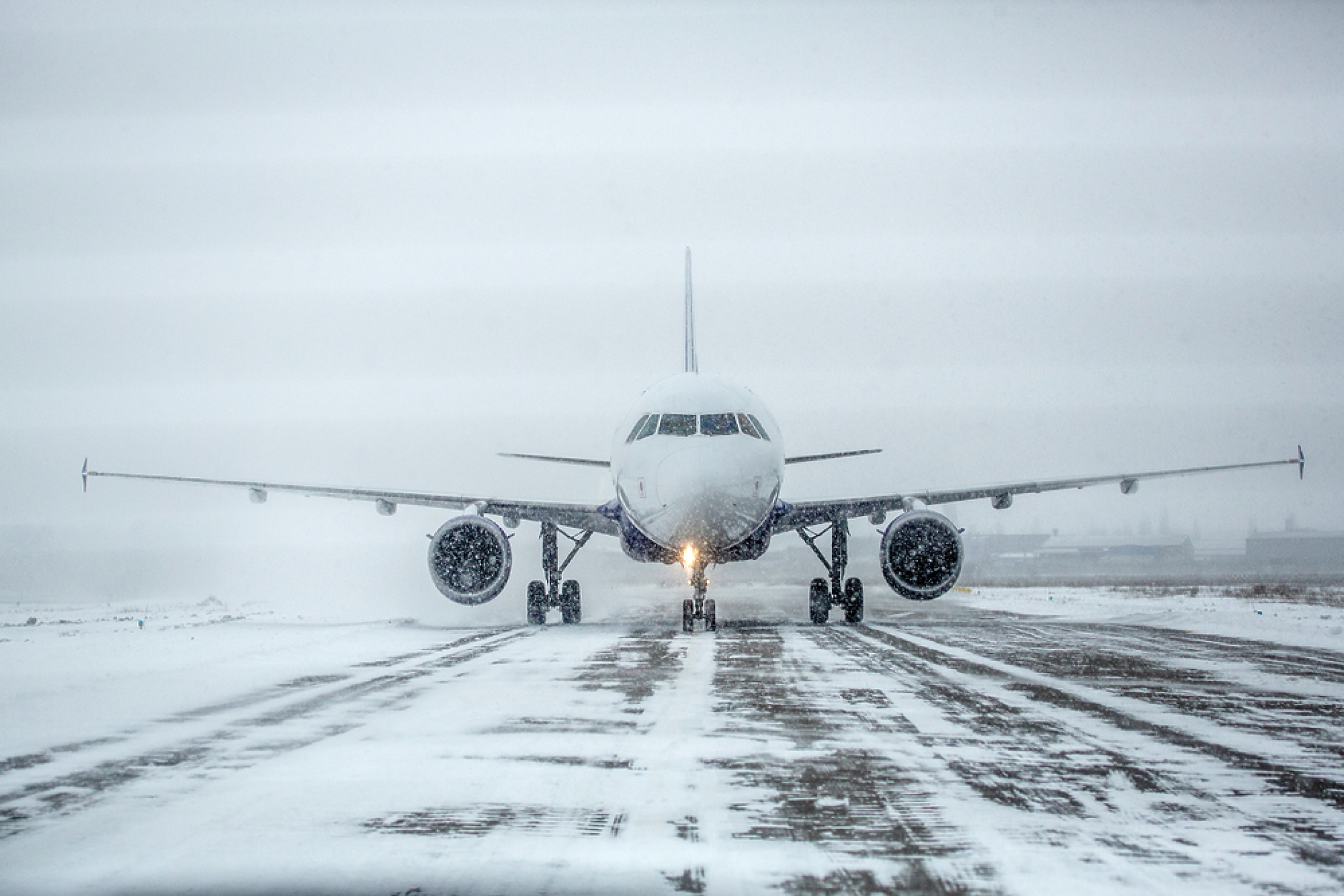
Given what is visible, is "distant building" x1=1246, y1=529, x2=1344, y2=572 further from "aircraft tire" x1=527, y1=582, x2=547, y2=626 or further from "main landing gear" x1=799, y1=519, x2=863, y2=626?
"aircraft tire" x1=527, y1=582, x2=547, y2=626

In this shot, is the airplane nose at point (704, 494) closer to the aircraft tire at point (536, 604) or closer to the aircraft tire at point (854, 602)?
the aircraft tire at point (854, 602)

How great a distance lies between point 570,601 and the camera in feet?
72.4

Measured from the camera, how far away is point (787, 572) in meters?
88.4

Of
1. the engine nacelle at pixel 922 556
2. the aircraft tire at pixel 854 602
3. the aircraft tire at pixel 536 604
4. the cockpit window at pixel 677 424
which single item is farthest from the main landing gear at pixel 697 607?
the aircraft tire at pixel 536 604

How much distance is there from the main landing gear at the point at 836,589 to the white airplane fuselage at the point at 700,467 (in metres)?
3.44

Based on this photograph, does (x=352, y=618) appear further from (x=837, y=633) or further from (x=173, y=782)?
(x=173, y=782)

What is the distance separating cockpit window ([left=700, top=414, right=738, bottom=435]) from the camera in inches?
650

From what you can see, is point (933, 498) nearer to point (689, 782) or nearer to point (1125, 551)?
point (689, 782)

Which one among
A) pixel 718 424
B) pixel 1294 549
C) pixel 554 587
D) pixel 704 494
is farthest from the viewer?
pixel 1294 549

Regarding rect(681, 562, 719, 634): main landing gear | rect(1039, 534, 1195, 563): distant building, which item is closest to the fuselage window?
rect(681, 562, 719, 634): main landing gear

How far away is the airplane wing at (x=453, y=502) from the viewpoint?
799 inches

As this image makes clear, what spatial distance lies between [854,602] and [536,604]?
6.57m

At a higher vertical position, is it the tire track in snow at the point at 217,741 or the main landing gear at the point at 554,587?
the main landing gear at the point at 554,587

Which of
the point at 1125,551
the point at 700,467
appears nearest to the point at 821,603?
the point at 700,467
